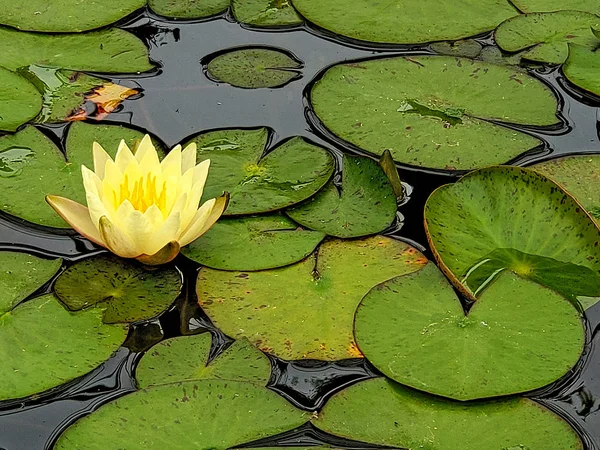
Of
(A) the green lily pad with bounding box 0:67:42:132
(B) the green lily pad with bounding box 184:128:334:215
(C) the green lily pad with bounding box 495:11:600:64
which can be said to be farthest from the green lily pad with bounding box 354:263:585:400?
(A) the green lily pad with bounding box 0:67:42:132

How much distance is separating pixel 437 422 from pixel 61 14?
2502 millimetres

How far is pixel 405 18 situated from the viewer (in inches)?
150

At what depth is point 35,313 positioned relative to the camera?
2.51 m

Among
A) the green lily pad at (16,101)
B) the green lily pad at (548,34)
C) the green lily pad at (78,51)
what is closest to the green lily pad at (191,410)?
the green lily pad at (16,101)

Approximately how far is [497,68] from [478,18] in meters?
0.44

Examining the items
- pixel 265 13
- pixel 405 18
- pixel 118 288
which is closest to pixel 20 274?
pixel 118 288

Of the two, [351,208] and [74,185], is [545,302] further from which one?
[74,185]

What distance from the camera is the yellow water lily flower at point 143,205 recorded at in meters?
2.58

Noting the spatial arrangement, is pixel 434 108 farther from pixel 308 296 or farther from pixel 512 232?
pixel 308 296

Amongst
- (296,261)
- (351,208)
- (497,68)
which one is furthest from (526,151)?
(296,261)

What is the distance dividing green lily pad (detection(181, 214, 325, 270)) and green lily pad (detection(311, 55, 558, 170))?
0.52m

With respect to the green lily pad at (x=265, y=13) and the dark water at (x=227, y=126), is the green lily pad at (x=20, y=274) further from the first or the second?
the green lily pad at (x=265, y=13)

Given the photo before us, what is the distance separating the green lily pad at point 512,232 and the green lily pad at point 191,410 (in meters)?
0.70

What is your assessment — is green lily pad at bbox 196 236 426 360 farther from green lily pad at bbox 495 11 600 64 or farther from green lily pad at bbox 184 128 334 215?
green lily pad at bbox 495 11 600 64
